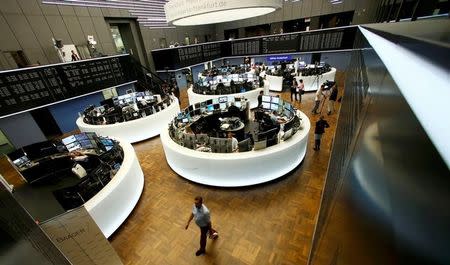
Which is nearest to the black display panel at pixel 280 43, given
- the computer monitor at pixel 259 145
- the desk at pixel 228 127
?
the desk at pixel 228 127

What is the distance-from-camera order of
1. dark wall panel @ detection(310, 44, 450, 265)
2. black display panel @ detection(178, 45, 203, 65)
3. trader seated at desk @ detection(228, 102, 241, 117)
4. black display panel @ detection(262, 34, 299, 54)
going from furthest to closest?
black display panel @ detection(262, 34, 299, 54) → black display panel @ detection(178, 45, 203, 65) → trader seated at desk @ detection(228, 102, 241, 117) → dark wall panel @ detection(310, 44, 450, 265)

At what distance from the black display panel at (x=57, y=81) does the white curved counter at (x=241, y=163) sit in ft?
23.6

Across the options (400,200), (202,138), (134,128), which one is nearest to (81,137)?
(134,128)

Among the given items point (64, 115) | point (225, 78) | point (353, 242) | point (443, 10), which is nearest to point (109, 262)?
point (353, 242)

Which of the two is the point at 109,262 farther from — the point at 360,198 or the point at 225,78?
the point at 225,78

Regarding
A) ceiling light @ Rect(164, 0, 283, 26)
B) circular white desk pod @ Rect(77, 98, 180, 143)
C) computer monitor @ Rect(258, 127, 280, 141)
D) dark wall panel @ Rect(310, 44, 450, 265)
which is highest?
ceiling light @ Rect(164, 0, 283, 26)

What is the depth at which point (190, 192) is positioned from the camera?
5246 millimetres

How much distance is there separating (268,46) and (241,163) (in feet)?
46.9

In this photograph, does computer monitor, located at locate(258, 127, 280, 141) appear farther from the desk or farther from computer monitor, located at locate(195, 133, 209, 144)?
the desk

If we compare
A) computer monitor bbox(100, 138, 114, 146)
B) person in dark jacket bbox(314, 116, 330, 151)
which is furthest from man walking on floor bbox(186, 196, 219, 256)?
person in dark jacket bbox(314, 116, 330, 151)

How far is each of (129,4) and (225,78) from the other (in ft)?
25.6

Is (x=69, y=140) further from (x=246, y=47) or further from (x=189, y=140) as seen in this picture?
(x=246, y=47)

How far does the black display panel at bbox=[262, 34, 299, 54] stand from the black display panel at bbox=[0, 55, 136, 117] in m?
10.3

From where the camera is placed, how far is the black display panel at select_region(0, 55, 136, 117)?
310 inches
